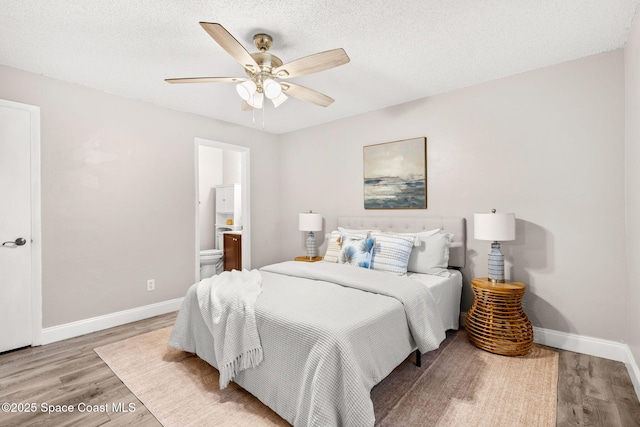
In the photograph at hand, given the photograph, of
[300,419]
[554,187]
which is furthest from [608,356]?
[300,419]

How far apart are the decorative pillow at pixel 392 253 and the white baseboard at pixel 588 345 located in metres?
1.30

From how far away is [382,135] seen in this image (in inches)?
149

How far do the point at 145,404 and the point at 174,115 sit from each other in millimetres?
3047

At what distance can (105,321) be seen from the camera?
3.11m

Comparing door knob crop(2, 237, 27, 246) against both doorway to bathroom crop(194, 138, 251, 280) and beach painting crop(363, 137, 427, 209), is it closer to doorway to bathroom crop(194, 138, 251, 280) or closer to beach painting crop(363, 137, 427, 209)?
A: doorway to bathroom crop(194, 138, 251, 280)

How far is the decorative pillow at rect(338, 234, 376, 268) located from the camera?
305cm

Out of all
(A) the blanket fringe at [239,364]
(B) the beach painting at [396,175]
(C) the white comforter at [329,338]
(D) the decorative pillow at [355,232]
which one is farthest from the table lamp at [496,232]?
(A) the blanket fringe at [239,364]

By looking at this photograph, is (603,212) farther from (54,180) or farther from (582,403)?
(54,180)

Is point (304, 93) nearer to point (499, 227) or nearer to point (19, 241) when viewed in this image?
point (499, 227)

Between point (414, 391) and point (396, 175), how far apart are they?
2337 millimetres

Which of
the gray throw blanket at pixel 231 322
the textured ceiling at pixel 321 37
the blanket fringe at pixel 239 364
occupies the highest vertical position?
the textured ceiling at pixel 321 37

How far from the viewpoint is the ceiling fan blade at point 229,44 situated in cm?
159

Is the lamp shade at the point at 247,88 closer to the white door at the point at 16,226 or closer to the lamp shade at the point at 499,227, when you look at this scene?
the white door at the point at 16,226

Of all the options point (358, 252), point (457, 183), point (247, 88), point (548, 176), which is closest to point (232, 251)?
point (358, 252)
